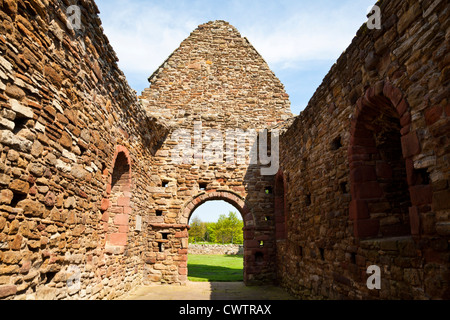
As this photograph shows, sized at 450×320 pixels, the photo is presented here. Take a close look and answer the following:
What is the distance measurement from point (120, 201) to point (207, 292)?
11.5ft

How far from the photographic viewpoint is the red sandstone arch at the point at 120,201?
299 inches

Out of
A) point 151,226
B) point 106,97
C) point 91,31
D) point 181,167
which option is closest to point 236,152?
point 181,167

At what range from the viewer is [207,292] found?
27.5 ft

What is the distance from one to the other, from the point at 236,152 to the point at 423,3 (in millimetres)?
8097

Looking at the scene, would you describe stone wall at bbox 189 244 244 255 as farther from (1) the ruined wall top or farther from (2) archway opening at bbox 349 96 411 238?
(2) archway opening at bbox 349 96 411 238

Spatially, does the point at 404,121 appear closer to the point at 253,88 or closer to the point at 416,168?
the point at 416,168

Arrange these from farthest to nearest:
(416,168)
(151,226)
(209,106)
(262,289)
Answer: (209,106)
(151,226)
(262,289)
(416,168)

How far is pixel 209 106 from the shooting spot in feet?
39.5

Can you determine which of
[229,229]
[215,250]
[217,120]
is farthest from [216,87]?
[229,229]

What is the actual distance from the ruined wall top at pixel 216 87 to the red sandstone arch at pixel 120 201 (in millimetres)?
3551
